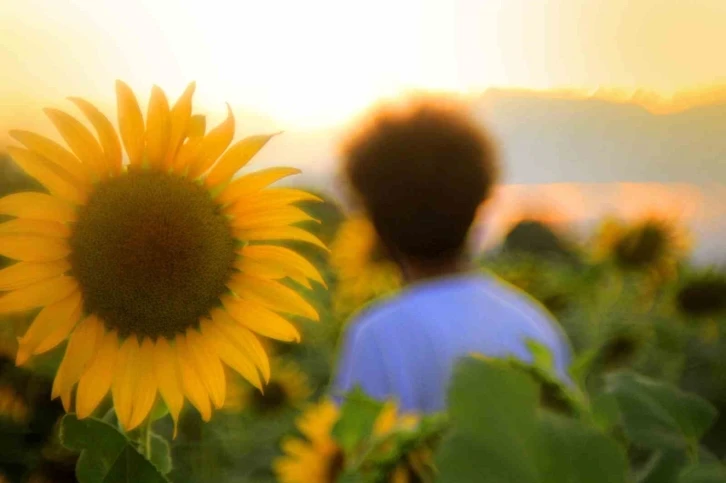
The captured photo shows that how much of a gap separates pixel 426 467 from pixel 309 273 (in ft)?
0.34

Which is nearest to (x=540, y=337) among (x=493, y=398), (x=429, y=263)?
(x=429, y=263)

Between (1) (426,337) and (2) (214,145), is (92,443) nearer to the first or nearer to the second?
(2) (214,145)

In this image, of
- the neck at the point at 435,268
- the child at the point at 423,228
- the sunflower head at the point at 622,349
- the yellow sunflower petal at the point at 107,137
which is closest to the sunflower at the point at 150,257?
the yellow sunflower petal at the point at 107,137

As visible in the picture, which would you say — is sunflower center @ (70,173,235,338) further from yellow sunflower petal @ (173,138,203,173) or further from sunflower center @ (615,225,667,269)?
sunflower center @ (615,225,667,269)

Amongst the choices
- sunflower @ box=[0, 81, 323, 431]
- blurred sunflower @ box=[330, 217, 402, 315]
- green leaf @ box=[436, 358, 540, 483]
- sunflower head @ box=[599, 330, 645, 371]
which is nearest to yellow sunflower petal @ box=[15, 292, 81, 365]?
sunflower @ box=[0, 81, 323, 431]

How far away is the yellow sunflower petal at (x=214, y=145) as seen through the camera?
0.89 ft

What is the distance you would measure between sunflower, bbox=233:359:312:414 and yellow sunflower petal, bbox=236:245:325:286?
89 centimetres

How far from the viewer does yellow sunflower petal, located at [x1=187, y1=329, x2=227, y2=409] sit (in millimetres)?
286

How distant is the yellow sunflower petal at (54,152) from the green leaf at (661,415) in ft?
0.61

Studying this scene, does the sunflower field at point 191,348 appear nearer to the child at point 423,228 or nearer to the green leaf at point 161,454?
the green leaf at point 161,454

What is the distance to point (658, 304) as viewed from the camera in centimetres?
161

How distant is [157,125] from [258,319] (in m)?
0.08

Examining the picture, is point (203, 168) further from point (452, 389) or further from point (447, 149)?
point (447, 149)

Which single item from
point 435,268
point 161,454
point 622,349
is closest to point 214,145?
point 161,454
